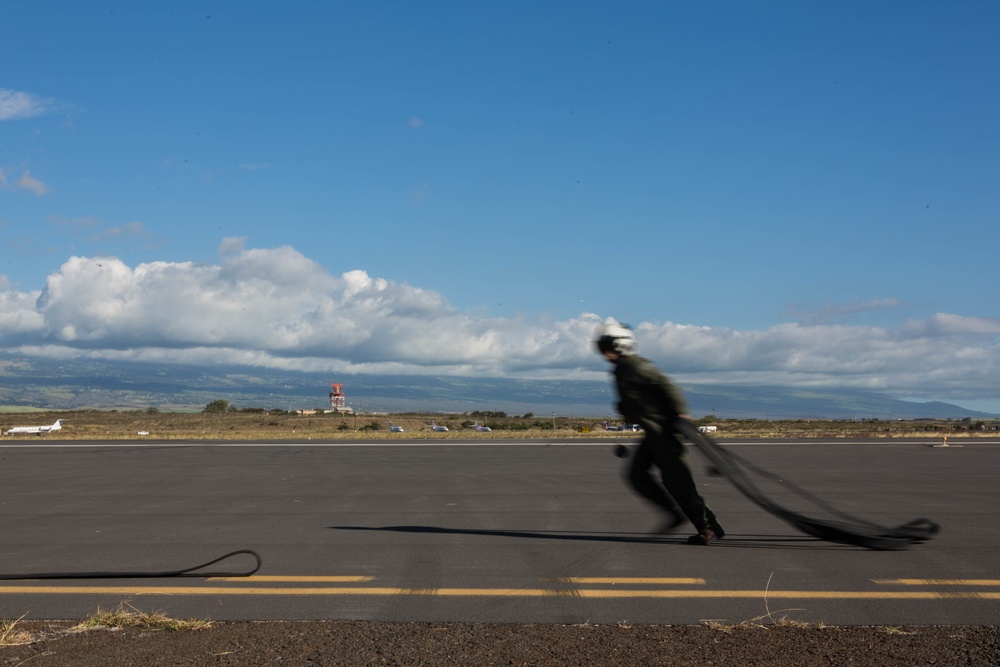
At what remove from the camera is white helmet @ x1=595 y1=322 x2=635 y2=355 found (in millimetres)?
8367

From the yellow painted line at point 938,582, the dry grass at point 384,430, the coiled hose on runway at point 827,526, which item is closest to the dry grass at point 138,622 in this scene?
the coiled hose on runway at point 827,526

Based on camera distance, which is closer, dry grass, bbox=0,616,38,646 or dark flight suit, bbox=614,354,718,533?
dry grass, bbox=0,616,38,646

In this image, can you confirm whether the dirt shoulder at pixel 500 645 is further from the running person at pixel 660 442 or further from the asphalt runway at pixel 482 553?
the running person at pixel 660 442

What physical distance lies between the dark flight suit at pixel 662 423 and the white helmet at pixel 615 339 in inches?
7.7

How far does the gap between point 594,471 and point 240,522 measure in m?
8.30

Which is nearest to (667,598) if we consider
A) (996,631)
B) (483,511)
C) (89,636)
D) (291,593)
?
(996,631)

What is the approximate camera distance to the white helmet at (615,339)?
329 inches

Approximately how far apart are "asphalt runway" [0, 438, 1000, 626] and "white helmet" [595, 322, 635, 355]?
5.66 feet

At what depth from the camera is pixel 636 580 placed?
21.9ft

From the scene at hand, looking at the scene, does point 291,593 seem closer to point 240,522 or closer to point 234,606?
point 234,606

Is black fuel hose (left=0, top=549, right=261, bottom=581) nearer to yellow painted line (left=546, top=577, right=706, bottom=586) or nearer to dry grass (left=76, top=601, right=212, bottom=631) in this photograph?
dry grass (left=76, top=601, right=212, bottom=631)

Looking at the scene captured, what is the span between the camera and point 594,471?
55.1 ft

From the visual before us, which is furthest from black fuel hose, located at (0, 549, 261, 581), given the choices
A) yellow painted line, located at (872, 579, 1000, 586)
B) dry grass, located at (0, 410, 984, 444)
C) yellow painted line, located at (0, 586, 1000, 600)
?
dry grass, located at (0, 410, 984, 444)

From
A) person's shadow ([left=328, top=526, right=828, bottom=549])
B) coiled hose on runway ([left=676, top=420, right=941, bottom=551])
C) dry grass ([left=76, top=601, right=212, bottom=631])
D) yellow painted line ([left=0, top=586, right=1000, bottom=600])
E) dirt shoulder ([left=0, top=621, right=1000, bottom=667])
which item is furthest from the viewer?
person's shadow ([left=328, top=526, right=828, bottom=549])
